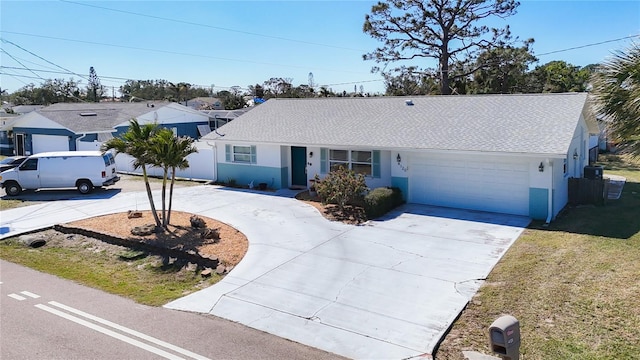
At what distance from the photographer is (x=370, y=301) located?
9.77 m

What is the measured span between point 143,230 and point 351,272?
7.16 m

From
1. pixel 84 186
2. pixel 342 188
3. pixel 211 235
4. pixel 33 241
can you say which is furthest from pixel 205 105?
pixel 211 235


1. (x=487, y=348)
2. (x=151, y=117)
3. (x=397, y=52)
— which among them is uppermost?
(x=397, y=52)

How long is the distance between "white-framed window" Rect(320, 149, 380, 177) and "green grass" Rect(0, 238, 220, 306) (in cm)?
964

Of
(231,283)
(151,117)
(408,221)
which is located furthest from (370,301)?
(151,117)

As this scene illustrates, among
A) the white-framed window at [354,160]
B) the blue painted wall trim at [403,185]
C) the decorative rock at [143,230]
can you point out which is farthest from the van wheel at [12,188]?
the blue painted wall trim at [403,185]

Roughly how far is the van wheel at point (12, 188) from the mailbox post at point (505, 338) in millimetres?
22781

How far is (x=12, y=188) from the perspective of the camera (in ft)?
71.7

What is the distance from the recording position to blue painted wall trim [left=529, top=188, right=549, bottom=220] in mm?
15844

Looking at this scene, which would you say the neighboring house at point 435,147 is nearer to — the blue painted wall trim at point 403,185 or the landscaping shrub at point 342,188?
the blue painted wall trim at point 403,185

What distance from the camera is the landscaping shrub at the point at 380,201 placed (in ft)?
55.0

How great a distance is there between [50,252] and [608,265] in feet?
48.6

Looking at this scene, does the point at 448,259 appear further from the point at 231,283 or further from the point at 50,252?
the point at 50,252

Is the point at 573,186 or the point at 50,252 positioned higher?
the point at 573,186
